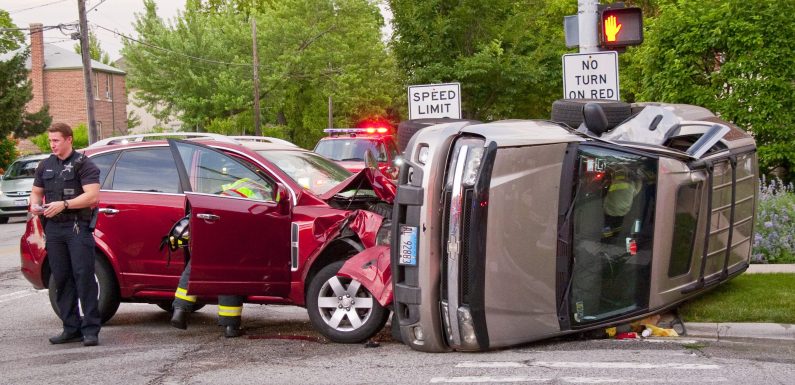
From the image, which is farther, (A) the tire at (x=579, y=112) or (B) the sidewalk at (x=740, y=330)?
(A) the tire at (x=579, y=112)

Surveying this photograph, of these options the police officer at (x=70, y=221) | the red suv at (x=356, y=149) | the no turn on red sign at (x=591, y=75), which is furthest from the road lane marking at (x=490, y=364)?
the red suv at (x=356, y=149)

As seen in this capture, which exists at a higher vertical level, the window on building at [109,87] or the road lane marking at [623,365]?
the window on building at [109,87]

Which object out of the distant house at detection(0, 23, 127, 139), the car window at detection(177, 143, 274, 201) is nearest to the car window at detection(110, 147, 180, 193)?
the car window at detection(177, 143, 274, 201)

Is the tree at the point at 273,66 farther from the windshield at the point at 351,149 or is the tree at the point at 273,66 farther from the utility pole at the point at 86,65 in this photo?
the windshield at the point at 351,149

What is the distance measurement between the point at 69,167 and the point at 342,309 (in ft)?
8.58

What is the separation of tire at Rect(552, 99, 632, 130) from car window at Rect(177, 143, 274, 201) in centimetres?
259

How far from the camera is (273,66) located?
53.9m

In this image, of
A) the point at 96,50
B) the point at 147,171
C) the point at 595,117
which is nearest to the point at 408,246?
the point at 595,117

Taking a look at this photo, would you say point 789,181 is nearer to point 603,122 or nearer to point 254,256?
point 603,122

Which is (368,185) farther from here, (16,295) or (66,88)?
(66,88)

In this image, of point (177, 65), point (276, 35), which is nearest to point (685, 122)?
→ point (177, 65)

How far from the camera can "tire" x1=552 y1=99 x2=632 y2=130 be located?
881 centimetres

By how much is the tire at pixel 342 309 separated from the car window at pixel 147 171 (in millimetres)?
1825

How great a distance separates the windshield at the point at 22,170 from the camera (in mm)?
29047
